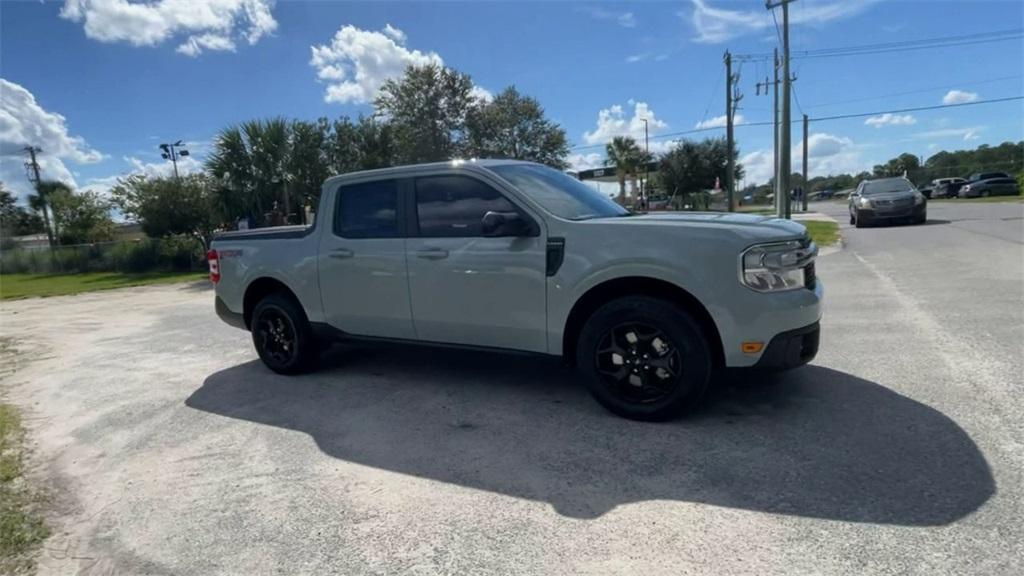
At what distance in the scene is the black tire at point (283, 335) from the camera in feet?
18.7

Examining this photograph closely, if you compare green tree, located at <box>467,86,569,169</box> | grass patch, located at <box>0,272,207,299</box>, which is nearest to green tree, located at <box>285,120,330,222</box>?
grass patch, located at <box>0,272,207,299</box>

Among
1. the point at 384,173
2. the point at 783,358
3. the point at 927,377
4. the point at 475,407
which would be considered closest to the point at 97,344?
the point at 384,173

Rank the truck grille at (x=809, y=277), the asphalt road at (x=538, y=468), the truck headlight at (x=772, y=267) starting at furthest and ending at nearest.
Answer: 1. the truck grille at (x=809, y=277)
2. the truck headlight at (x=772, y=267)
3. the asphalt road at (x=538, y=468)

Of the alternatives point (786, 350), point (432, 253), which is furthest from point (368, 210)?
point (786, 350)

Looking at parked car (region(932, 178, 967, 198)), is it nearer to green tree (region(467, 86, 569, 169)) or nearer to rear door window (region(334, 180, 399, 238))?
green tree (region(467, 86, 569, 169))

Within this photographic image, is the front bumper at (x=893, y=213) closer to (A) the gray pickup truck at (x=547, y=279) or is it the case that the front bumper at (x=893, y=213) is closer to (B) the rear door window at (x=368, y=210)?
(A) the gray pickup truck at (x=547, y=279)

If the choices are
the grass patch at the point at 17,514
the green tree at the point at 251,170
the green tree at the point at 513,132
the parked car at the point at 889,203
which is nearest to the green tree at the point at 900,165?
the green tree at the point at 513,132

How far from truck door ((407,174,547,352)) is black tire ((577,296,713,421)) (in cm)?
45

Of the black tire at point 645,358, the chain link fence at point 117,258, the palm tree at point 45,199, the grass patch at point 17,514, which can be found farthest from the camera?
the palm tree at point 45,199

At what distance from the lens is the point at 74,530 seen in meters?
3.23

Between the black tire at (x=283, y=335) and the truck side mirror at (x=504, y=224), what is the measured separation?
7.91 ft

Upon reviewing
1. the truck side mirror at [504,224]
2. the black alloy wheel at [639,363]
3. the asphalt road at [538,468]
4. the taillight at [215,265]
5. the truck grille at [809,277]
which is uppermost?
the truck side mirror at [504,224]

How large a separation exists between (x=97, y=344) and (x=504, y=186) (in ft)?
24.8

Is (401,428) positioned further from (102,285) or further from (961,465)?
(102,285)
